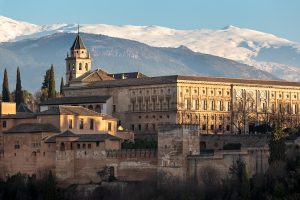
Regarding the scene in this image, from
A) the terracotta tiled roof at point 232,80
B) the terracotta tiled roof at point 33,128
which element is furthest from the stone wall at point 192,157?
the terracotta tiled roof at point 232,80

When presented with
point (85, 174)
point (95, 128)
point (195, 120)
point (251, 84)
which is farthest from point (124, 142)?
point (251, 84)

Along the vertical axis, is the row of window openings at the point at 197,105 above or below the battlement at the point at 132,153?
above

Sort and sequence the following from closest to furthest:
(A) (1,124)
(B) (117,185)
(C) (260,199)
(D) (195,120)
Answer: (C) (260,199), (B) (117,185), (A) (1,124), (D) (195,120)

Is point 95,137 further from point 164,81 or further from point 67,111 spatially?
point 164,81

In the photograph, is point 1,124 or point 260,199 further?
point 1,124

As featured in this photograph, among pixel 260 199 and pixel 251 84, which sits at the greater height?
pixel 251 84

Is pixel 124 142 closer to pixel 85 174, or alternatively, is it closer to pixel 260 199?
pixel 85 174

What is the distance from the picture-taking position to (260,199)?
2776 inches

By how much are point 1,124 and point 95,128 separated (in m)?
6.69

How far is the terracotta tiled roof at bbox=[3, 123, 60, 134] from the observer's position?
271 feet

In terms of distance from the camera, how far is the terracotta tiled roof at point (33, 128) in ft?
271

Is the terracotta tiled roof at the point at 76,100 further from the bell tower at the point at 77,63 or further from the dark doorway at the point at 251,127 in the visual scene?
the bell tower at the point at 77,63

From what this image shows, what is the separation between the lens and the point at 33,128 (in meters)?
83.1

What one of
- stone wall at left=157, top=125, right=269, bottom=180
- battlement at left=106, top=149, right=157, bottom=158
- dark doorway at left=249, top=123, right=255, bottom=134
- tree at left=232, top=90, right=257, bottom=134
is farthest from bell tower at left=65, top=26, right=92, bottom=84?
stone wall at left=157, top=125, right=269, bottom=180
